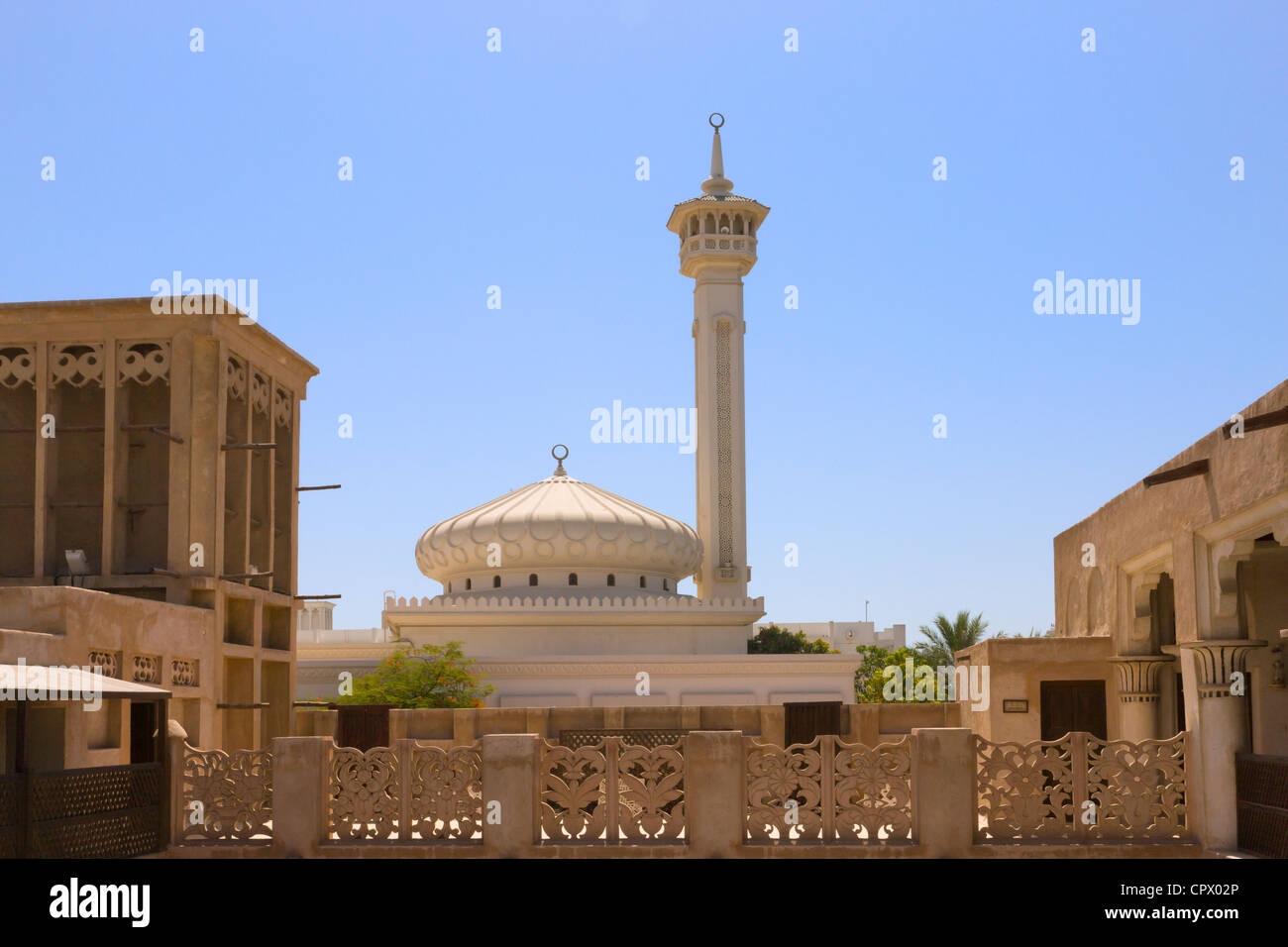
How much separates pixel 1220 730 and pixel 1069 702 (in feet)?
15.1

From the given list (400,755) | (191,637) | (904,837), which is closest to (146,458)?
(191,637)

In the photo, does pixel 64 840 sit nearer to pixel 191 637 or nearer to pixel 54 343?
pixel 191 637

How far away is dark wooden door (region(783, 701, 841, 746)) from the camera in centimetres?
1656

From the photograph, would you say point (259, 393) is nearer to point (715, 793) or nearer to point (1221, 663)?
point (715, 793)

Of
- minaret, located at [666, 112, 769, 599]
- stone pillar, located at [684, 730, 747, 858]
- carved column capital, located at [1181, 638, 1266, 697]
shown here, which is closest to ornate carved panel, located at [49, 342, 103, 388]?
stone pillar, located at [684, 730, 747, 858]

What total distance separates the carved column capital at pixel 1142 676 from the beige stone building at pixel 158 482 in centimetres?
942

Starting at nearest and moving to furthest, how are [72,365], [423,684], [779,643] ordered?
[72,365]
[423,684]
[779,643]

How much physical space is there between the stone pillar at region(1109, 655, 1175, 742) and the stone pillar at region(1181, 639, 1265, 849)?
2.94 metres

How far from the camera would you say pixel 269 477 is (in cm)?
1750

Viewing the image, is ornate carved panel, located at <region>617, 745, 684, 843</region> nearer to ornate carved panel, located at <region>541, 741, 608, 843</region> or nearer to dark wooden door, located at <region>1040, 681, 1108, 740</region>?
ornate carved panel, located at <region>541, 741, 608, 843</region>

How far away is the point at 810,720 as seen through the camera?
54.4 feet

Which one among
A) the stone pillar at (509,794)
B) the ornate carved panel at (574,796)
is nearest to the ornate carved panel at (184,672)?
the stone pillar at (509,794)

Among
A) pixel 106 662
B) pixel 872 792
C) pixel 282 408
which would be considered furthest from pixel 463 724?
pixel 872 792
